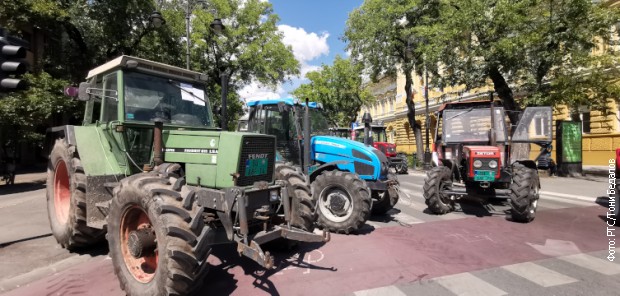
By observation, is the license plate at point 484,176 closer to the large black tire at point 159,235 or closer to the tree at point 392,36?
the large black tire at point 159,235

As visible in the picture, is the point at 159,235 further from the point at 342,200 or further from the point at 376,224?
the point at 376,224

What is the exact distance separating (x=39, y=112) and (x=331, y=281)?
52.7 feet

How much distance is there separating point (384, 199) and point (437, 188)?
52.5 inches

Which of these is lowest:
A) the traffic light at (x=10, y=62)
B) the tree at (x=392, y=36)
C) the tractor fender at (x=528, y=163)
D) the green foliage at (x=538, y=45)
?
the tractor fender at (x=528, y=163)

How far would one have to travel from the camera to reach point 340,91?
38156 mm

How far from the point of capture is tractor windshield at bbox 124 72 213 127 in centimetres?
531

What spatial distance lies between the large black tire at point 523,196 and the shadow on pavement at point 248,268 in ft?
15.2

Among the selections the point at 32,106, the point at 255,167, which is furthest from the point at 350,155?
the point at 32,106

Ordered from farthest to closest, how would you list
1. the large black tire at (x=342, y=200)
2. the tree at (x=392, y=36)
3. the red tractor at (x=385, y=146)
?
the tree at (x=392, y=36), the red tractor at (x=385, y=146), the large black tire at (x=342, y=200)

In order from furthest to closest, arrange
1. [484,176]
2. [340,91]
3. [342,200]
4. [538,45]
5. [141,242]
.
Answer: [340,91], [538,45], [484,176], [342,200], [141,242]

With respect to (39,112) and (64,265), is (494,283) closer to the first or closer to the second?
(64,265)

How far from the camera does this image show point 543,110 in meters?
9.12

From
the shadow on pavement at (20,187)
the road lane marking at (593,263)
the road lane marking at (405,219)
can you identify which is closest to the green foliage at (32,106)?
the shadow on pavement at (20,187)

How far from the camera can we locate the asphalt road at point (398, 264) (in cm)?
454
